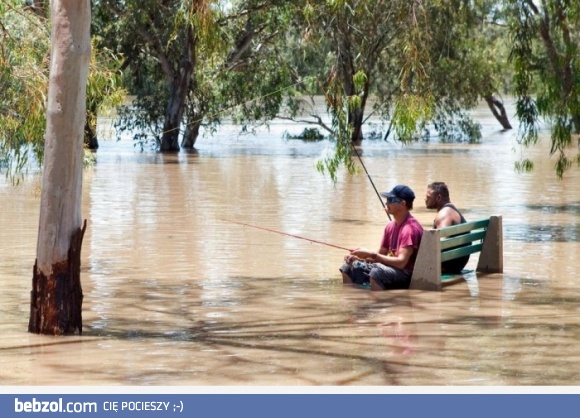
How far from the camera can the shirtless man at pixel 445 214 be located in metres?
12.8

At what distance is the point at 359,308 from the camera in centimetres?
1112

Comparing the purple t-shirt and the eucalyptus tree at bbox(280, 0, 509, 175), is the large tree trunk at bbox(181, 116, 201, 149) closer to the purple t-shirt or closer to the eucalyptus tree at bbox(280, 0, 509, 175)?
the eucalyptus tree at bbox(280, 0, 509, 175)

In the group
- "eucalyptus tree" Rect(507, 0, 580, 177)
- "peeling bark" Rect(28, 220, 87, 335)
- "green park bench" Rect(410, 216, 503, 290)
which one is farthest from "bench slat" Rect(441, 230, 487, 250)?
"eucalyptus tree" Rect(507, 0, 580, 177)

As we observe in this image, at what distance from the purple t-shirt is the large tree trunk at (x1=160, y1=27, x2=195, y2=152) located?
2755cm

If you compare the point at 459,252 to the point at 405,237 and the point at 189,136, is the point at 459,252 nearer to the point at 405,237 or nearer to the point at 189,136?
the point at 405,237

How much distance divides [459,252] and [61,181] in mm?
4626

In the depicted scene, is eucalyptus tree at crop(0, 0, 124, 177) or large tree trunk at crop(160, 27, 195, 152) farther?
large tree trunk at crop(160, 27, 195, 152)

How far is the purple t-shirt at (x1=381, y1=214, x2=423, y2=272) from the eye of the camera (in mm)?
11914

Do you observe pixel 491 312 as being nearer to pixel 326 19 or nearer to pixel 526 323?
pixel 526 323

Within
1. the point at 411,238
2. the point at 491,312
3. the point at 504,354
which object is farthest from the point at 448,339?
the point at 411,238

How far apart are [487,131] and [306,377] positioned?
4770 cm

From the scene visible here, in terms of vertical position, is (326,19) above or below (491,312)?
above

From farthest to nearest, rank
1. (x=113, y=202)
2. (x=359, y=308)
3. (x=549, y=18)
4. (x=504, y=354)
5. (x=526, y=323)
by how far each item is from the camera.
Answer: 1. (x=113, y=202)
2. (x=549, y=18)
3. (x=359, y=308)
4. (x=526, y=323)
5. (x=504, y=354)

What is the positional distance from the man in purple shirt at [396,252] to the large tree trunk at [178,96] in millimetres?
27619
